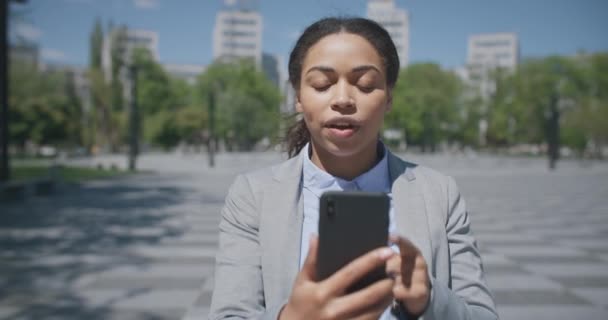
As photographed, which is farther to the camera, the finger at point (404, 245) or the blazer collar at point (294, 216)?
the blazer collar at point (294, 216)

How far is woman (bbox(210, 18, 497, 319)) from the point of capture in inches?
48.0

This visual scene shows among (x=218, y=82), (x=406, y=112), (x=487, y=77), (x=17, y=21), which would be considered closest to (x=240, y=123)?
(x=218, y=82)

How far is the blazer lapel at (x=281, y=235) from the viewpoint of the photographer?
129cm

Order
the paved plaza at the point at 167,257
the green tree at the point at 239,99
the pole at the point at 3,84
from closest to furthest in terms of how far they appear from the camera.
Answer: the paved plaza at the point at 167,257
the pole at the point at 3,84
the green tree at the point at 239,99

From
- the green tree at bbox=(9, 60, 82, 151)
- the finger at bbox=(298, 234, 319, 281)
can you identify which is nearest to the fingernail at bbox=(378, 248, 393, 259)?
the finger at bbox=(298, 234, 319, 281)

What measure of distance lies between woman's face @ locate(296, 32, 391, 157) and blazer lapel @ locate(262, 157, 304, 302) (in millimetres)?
199

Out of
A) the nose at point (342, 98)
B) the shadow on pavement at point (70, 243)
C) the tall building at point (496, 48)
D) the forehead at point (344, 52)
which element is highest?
the tall building at point (496, 48)

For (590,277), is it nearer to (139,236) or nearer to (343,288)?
(343,288)

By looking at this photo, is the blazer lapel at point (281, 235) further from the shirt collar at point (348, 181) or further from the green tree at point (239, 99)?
the green tree at point (239, 99)

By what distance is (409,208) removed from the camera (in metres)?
1.34

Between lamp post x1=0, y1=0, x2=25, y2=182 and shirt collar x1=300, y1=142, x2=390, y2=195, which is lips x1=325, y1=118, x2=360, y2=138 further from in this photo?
lamp post x1=0, y1=0, x2=25, y2=182

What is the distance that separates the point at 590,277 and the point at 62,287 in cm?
563

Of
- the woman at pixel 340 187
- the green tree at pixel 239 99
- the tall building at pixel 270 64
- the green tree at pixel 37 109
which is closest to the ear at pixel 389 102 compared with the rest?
the woman at pixel 340 187

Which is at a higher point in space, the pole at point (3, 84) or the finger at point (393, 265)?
the pole at point (3, 84)
